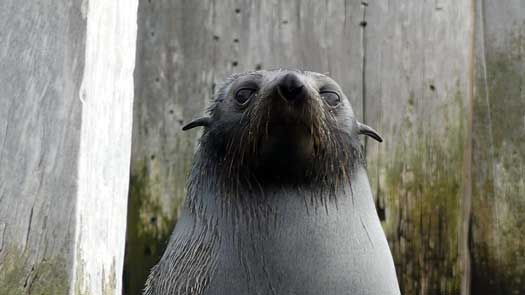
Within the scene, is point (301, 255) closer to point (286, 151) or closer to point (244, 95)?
point (286, 151)

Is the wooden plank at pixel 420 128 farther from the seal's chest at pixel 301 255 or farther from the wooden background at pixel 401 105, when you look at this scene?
the seal's chest at pixel 301 255

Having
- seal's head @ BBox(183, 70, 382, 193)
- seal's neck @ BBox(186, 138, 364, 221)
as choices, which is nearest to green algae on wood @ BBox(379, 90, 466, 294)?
seal's head @ BBox(183, 70, 382, 193)

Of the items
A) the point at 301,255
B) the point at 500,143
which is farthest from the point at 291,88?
the point at 500,143

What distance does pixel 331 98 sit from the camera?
10.8ft

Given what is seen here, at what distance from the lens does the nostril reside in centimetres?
293

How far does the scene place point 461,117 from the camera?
454 cm

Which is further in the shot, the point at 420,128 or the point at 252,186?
the point at 420,128

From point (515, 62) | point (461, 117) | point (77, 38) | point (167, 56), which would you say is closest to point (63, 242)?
→ point (77, 38)

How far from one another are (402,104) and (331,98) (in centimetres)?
131

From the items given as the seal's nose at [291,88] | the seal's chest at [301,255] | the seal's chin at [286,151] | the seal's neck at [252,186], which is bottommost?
the seal's chest at [301,255]

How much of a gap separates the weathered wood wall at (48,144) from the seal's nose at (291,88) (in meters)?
0.75

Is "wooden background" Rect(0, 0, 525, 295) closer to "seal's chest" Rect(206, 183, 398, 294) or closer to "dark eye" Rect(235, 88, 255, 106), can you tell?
"dark eye" Rect(235, 88, 255, 106)

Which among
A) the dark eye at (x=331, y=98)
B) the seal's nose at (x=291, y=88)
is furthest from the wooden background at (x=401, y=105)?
the seal's nose at (x=291, y=88)

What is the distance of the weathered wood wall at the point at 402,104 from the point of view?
448 cm
